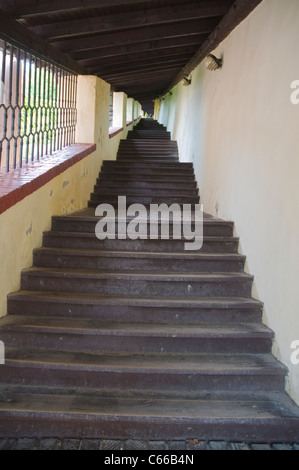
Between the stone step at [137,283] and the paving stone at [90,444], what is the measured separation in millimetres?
1274

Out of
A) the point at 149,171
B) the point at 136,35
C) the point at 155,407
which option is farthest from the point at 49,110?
the point at 155,407

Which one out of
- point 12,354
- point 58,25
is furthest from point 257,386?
point 58,25

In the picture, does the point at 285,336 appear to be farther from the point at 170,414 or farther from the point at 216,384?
the point at 170,414

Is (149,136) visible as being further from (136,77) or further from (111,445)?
(111,445)

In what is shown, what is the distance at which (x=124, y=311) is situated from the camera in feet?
10.5

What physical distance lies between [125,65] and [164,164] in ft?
5.95

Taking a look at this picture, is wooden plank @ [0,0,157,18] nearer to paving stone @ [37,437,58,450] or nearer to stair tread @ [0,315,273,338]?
stair tread @ [0,315,273,338]

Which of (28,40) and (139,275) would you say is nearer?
(139,275)

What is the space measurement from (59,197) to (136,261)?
4.27 feet

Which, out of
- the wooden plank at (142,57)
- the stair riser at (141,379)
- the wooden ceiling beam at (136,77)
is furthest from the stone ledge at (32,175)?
the wooden ceiling beam at (136,77)

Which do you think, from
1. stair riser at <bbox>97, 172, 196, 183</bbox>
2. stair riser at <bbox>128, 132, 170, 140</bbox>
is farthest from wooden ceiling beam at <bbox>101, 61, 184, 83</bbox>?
stair riser at <bbox>128, 132, 170, 140</bbox>

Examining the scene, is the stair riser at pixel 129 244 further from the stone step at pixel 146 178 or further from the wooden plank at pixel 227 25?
the stone step at pixel 146 178

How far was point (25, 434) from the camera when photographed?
7.74 ft

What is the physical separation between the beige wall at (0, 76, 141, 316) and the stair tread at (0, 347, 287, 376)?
55cm
